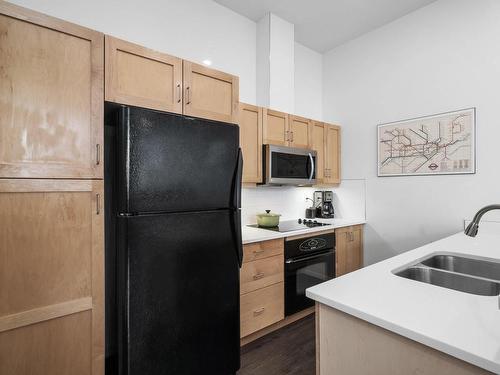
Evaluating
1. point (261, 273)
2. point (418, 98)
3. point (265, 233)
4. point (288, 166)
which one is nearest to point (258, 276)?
point (261, 273)

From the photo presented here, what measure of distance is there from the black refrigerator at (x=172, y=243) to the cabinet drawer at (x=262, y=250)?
363mm

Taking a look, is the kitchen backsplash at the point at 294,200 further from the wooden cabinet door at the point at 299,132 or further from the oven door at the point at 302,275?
the oven door at the point at 302,275

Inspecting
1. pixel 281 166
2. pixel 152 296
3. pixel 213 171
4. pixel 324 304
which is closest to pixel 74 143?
pixel 213 171

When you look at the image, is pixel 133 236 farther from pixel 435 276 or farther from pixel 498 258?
pixel 498 258

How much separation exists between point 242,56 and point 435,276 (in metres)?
2.63

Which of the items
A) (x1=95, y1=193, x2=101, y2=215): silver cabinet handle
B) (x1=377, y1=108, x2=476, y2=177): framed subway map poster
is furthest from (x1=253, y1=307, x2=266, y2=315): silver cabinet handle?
(x1=377, y1=108, x2=476, y2=177): framed subway map poster

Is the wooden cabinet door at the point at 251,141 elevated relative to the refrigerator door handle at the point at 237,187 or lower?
elevated

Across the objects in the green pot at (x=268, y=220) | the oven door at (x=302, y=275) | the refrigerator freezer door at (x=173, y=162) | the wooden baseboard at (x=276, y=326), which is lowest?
the wooden baseboard at (x=276, y=326)

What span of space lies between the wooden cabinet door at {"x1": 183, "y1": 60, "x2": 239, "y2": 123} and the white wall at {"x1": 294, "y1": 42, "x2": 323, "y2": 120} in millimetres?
1516

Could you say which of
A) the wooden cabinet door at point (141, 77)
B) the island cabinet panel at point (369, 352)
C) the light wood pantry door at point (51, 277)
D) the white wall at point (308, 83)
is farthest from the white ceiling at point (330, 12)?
the island cabinet panel at point (369, 352)

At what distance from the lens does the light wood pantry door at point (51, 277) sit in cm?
122

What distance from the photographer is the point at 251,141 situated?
2.56m

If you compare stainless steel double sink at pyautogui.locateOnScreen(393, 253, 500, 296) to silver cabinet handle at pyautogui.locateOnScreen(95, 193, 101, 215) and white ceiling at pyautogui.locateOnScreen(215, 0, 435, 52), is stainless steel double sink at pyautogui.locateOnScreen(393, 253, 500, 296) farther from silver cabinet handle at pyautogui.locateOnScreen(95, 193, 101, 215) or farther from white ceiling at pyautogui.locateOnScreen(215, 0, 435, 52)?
white ceiling at pyautogui.locateOnScreen(215, 0, 435, 52)

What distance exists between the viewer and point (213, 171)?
167 cm
